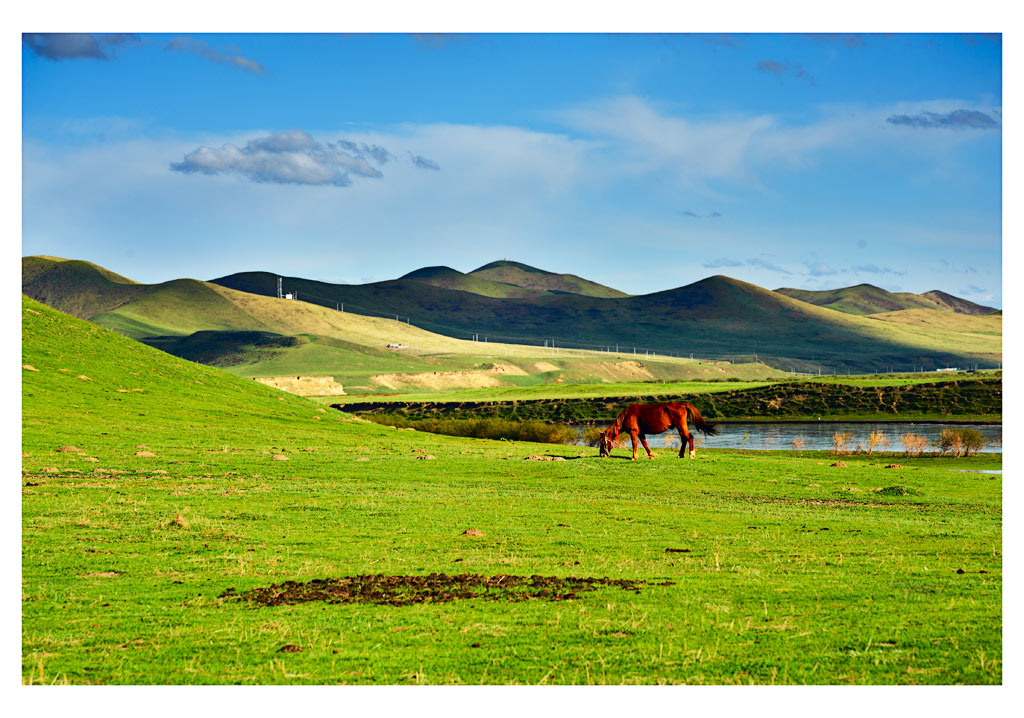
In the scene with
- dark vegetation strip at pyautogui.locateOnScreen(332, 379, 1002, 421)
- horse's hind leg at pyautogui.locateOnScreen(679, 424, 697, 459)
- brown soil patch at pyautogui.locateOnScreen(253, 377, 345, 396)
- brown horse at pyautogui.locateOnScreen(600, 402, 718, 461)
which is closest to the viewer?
horse's hind leg at pyautogui.locateOnScreen(679, 424, 697, 459)

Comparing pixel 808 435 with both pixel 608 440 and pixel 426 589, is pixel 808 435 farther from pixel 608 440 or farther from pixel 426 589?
pixel 426 589

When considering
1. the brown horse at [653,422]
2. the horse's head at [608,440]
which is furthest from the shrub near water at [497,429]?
the brown horse at [653,422]

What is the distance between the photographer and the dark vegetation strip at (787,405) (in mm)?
110812

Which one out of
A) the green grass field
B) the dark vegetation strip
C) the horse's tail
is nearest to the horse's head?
the green grass field

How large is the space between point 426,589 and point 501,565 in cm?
250

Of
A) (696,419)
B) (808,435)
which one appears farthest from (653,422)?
(808,435)

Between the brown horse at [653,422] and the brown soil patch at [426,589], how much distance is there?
2423 centimetres

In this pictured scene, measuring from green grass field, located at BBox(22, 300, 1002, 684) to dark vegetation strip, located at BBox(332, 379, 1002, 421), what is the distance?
229ft

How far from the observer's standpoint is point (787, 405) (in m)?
123

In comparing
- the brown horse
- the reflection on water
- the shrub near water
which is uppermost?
the brown horse

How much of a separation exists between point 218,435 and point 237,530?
2526cm

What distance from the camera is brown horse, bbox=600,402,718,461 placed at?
40938mm

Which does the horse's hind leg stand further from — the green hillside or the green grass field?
the green hillside

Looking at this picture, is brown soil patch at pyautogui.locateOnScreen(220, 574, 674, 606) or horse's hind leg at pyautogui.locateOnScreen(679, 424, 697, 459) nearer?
brown soil patch at pyautogui.locateOnScreen(220, 574, 674, 606)
